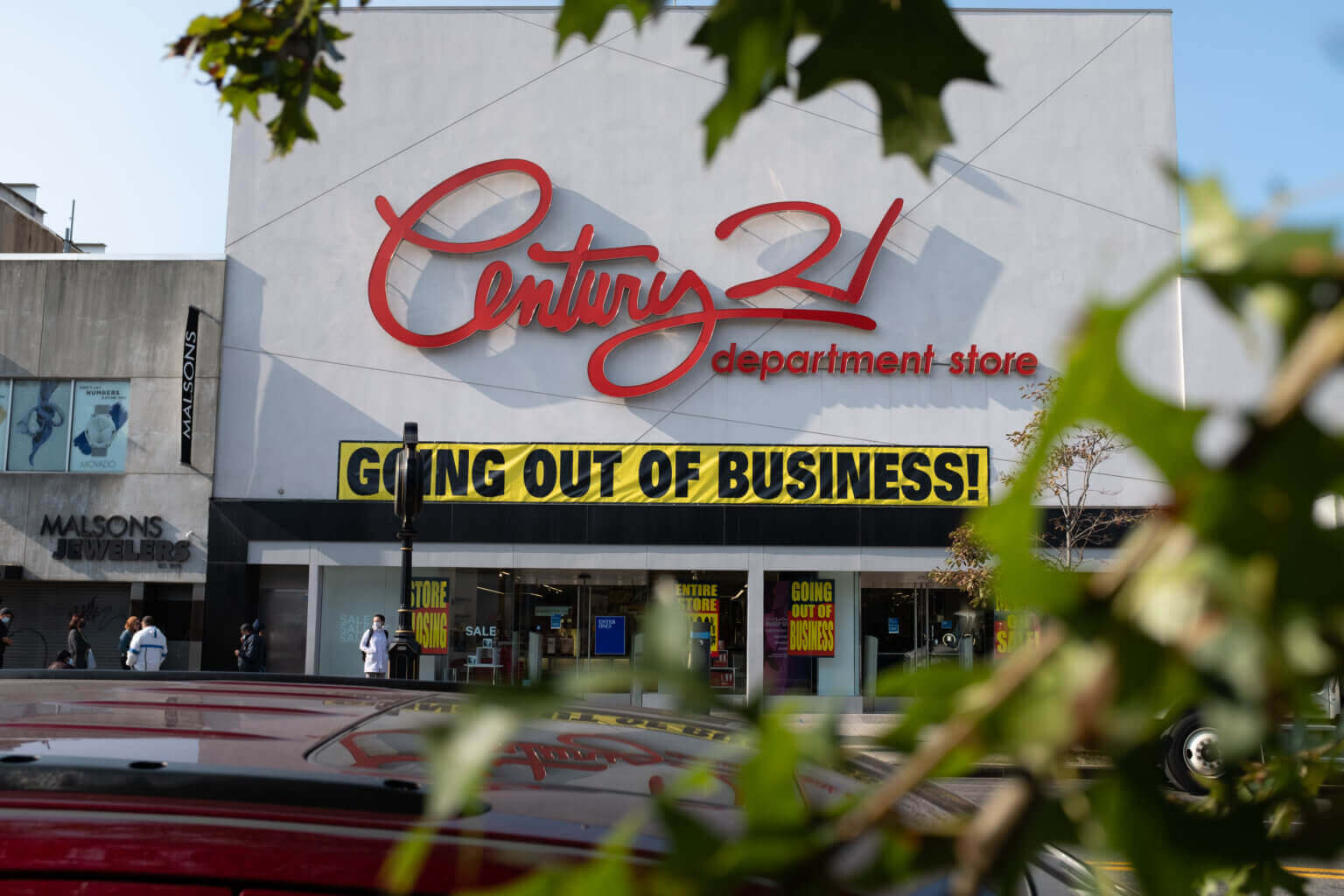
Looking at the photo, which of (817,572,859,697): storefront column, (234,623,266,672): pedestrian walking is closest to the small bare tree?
(817,572,859,697): storefront column

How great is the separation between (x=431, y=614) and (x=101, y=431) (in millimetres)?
6852

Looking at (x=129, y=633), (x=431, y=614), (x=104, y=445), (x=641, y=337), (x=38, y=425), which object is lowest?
(x=129, y=633)

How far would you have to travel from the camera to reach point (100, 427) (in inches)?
733

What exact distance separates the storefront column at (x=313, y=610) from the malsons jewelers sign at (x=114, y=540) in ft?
7.24

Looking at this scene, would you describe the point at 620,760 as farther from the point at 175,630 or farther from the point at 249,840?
the point at 175,630

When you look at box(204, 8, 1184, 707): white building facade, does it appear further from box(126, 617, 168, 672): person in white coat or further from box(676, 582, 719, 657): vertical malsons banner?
box(126, 617, 168, 672): person in white coat

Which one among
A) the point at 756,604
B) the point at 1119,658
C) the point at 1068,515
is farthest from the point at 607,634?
the point at 1119,658

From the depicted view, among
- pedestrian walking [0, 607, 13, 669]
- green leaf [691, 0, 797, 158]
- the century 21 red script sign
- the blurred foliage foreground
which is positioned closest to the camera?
the blurred foliage foreground

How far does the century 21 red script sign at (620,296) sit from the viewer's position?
18422 mm

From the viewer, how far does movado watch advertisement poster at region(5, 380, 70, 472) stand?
1861cm

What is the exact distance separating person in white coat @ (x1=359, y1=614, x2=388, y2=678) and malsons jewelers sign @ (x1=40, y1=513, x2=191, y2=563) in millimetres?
4615

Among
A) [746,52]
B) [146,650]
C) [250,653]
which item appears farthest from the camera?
[250,653]

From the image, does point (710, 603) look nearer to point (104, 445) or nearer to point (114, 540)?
point (114, 540)

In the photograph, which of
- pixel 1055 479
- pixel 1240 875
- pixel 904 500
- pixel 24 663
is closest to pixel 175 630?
pixel 24 663
